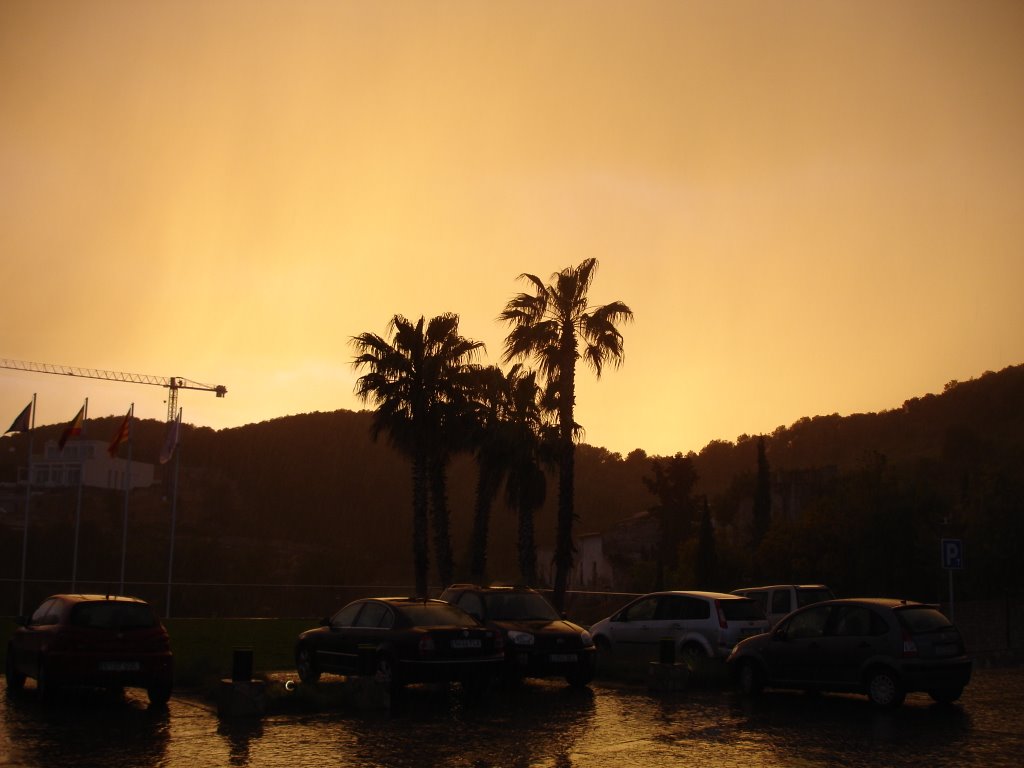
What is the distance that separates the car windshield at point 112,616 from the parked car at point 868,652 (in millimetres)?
9565

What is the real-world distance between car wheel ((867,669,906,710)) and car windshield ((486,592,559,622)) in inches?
229

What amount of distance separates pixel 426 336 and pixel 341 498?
3543 inches

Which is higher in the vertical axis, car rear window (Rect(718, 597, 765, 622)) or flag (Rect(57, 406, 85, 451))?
flag (Rect(57, 406, 85, 451))

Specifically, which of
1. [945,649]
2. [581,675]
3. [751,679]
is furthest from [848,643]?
[581,675]

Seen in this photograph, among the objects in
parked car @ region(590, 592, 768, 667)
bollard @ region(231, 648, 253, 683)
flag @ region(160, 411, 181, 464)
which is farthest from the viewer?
flag @ region(160, 411, 181, 464)

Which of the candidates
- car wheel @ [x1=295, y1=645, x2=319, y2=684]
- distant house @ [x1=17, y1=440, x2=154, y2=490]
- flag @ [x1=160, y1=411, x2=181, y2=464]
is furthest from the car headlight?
distant house @ [x1=17, y1=440, x2=154, y2=490]

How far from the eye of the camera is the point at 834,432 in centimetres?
15212

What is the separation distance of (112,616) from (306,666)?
13.5 ft

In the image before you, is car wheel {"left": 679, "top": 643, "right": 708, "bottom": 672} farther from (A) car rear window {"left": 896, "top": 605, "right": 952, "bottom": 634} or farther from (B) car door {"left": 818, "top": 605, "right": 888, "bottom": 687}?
(A) car rear window {"left": 896, "top": 605, "right": 952, "bottom": 634}

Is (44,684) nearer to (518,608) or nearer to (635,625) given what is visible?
(518,608)

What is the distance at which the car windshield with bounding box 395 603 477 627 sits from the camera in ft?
54.9

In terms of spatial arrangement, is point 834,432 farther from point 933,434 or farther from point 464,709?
point 464,709

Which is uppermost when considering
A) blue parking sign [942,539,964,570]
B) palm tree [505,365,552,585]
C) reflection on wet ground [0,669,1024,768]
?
palm tree [505,365,552,585]

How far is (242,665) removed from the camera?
14.6 metres
